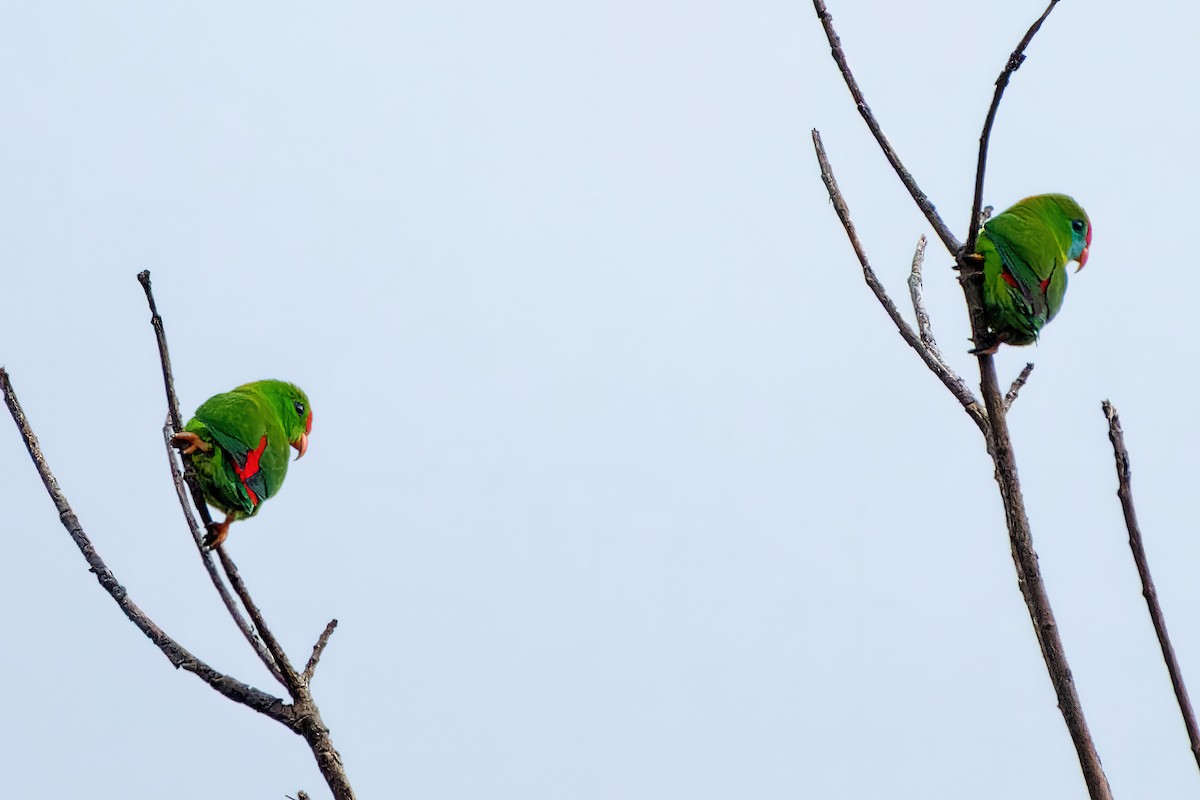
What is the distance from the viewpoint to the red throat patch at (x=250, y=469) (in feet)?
8.00

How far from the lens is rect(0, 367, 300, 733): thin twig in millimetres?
1815

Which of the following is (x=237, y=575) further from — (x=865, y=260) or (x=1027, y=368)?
(x=1027, y=368)

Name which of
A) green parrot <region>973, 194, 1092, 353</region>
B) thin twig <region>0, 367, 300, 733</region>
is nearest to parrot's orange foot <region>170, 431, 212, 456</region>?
thin twig <region>0, 367, 300, 733</region>

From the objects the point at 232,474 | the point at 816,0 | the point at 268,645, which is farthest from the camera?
the point at 232,474

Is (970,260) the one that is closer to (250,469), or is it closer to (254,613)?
(254,613)

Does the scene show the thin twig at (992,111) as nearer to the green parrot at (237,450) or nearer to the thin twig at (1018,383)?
the thin twig at (1018,383)

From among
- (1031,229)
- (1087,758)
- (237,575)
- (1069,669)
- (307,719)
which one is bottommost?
(1087,758)

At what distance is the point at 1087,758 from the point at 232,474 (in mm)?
1815

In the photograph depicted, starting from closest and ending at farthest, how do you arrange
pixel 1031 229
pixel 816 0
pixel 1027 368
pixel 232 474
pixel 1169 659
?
pixel 1169 659 < pixel 816 0 < pixel 1027 368 < pixel 232 474 < pixel 1031 229

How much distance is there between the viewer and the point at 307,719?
1843mm

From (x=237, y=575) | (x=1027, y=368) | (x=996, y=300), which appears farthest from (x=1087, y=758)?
(x=996, y=300)

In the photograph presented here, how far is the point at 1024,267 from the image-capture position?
2574 millimetres

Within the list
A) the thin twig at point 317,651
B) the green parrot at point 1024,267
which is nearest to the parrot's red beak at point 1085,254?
the green parrot at point 1024,267

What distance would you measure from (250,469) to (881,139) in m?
1.58
